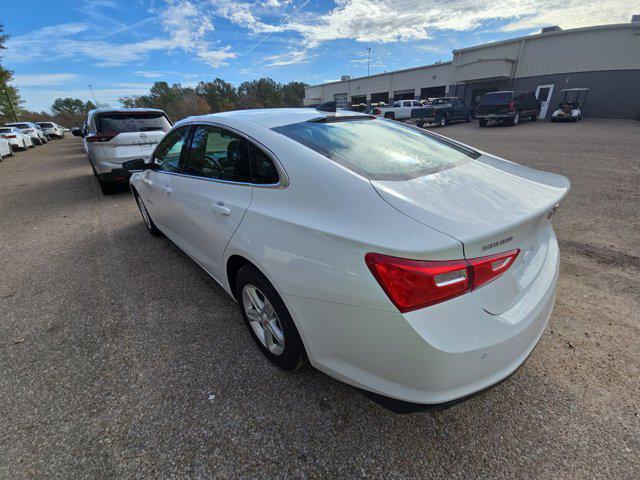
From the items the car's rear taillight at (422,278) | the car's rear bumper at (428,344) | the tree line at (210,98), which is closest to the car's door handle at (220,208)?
the car's rear bumper at (428,344)

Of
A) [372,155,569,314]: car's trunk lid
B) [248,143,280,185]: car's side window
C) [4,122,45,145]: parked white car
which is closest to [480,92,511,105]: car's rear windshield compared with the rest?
[372,155,569,314]: car's trunk lid

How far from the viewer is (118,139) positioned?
6.61 meters

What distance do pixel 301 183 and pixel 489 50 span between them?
35557 millimetres

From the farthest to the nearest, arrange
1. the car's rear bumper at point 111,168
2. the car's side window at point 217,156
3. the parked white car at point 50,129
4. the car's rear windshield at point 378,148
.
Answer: the parked white car at point 50,129, the car's rear bumper at point 111,168, the car's side window at point 217,156, the car's rear windshield at point 378,148

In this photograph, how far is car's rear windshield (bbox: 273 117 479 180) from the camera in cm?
186

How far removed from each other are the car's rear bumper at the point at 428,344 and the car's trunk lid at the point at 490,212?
0.10 metres

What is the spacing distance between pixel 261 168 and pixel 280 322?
95 centimetres

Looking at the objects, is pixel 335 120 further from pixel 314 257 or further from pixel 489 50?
pixel 489 50

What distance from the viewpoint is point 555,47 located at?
2553cm

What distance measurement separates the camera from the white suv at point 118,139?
6.60 m

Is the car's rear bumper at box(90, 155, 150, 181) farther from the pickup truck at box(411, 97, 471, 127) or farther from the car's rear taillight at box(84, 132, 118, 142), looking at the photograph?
the pickup truck at box(411, 97, 471, 127)

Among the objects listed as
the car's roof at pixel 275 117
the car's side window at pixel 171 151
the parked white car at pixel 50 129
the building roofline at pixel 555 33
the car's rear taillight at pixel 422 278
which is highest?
the building roofline at pixel 555 33

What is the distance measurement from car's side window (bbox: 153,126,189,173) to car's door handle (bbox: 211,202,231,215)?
1.06 m

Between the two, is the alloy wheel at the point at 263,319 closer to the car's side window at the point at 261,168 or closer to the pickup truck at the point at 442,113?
the car's side window at the point at 261,168
